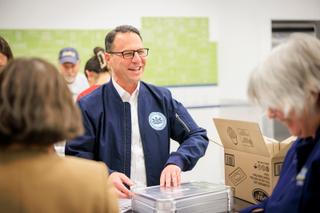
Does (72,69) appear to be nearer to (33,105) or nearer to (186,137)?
(186,137)

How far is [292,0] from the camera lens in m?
4.85

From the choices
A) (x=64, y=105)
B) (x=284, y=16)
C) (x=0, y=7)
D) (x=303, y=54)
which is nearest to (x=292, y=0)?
(x=284, y=16)

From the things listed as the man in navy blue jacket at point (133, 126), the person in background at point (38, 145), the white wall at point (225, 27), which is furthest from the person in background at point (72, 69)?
the person in background at point (38, 145)

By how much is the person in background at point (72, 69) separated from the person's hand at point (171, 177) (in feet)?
7.08

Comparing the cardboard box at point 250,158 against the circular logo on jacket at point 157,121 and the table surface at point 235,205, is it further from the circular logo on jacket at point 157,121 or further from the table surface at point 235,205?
the circular logo on jacket at point 157,121

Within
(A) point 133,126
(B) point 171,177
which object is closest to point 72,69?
(A) point 133,126

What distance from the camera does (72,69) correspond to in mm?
3838

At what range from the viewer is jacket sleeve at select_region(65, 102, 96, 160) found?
184 centimetres

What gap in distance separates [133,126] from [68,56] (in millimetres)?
2034

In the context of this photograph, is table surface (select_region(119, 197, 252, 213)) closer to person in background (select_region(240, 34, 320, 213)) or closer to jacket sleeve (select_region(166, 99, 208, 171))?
jacket sleeve (select_region(166, 99, 208, 171))

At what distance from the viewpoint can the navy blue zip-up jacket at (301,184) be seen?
1.11 meters

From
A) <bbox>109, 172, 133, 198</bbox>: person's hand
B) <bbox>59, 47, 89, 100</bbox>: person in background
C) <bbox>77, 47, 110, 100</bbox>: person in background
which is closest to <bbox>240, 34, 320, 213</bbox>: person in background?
<bbox>109, 172, 133, 198</bbox>: person's hand

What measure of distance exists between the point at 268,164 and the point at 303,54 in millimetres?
733

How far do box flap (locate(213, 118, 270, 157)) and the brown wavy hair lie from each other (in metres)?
0.96
